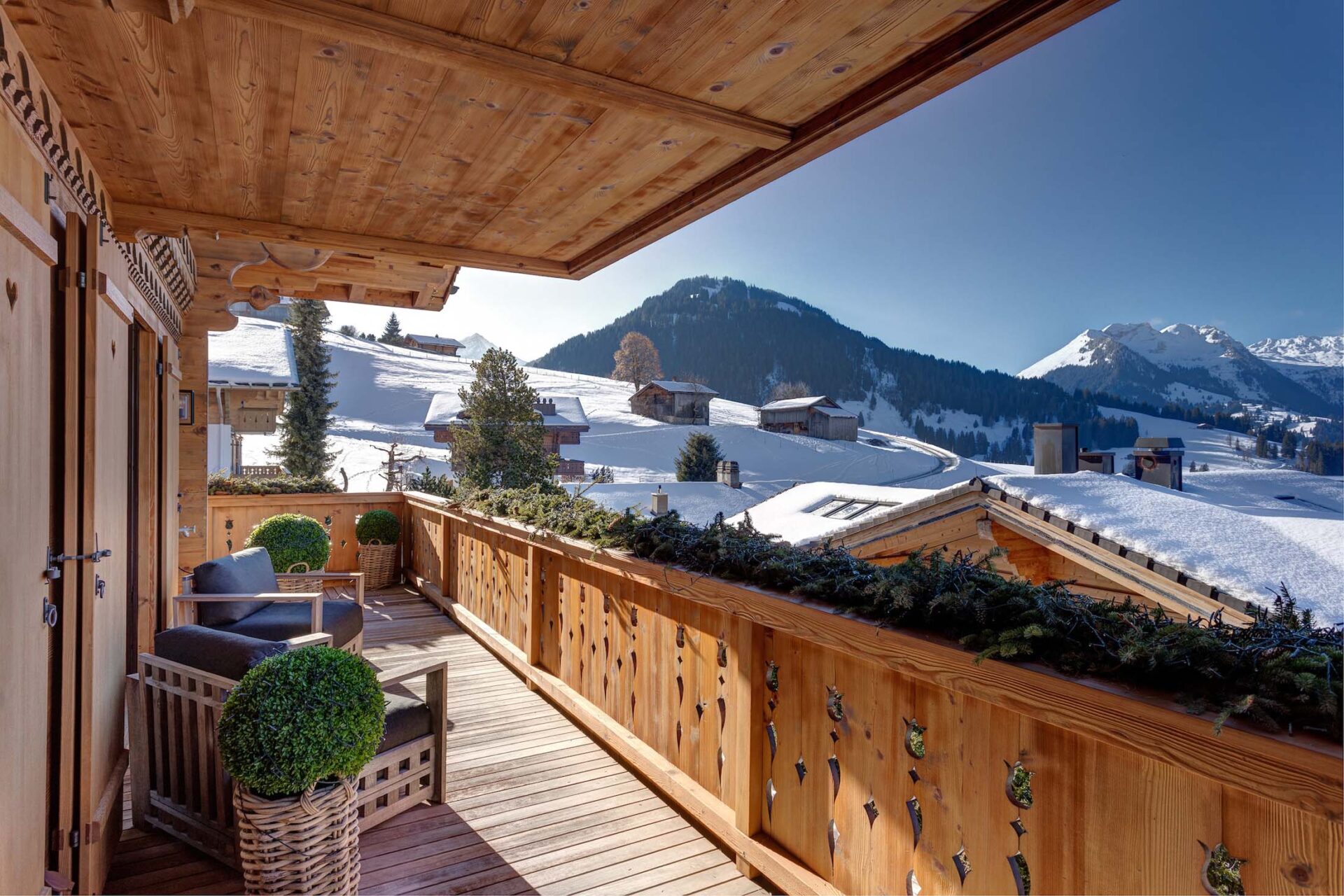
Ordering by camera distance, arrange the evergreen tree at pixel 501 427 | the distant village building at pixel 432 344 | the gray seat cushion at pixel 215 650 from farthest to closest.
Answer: the distant village building at pixel 432 344, the evergreen tree at pixel 501 427, the gray seat cushion at pixel 215 650

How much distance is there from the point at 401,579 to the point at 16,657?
20.4 ft

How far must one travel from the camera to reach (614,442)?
3906 cm

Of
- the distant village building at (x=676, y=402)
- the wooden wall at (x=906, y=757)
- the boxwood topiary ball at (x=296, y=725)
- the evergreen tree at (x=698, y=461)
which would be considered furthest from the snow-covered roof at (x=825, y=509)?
the distant village building at (x=676, y=402)

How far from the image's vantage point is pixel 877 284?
178ft

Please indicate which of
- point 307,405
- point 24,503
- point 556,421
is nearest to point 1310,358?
point 24,503

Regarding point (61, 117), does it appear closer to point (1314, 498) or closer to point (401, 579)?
point (401, 579)

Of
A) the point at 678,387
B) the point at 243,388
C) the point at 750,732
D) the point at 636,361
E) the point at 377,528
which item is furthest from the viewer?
the point at 636,361

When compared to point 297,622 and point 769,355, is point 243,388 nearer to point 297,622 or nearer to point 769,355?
point 297,622

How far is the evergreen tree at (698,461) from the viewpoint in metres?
29.5

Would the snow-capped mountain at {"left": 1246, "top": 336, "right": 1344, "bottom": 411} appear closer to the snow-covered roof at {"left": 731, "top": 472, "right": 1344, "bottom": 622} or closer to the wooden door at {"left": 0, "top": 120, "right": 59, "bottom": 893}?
the snow-covered roof at {"left": 731, "top": 472, "right": 1344, "bottom": 622}

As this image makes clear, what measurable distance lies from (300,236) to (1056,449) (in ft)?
25.5

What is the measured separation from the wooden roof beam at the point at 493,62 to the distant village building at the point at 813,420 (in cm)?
4230

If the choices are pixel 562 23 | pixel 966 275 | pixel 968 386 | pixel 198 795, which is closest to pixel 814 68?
pixel 562 23

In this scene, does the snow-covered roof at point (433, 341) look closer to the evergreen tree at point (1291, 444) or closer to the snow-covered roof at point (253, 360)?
the snow-covered roof at point (253, 360)
